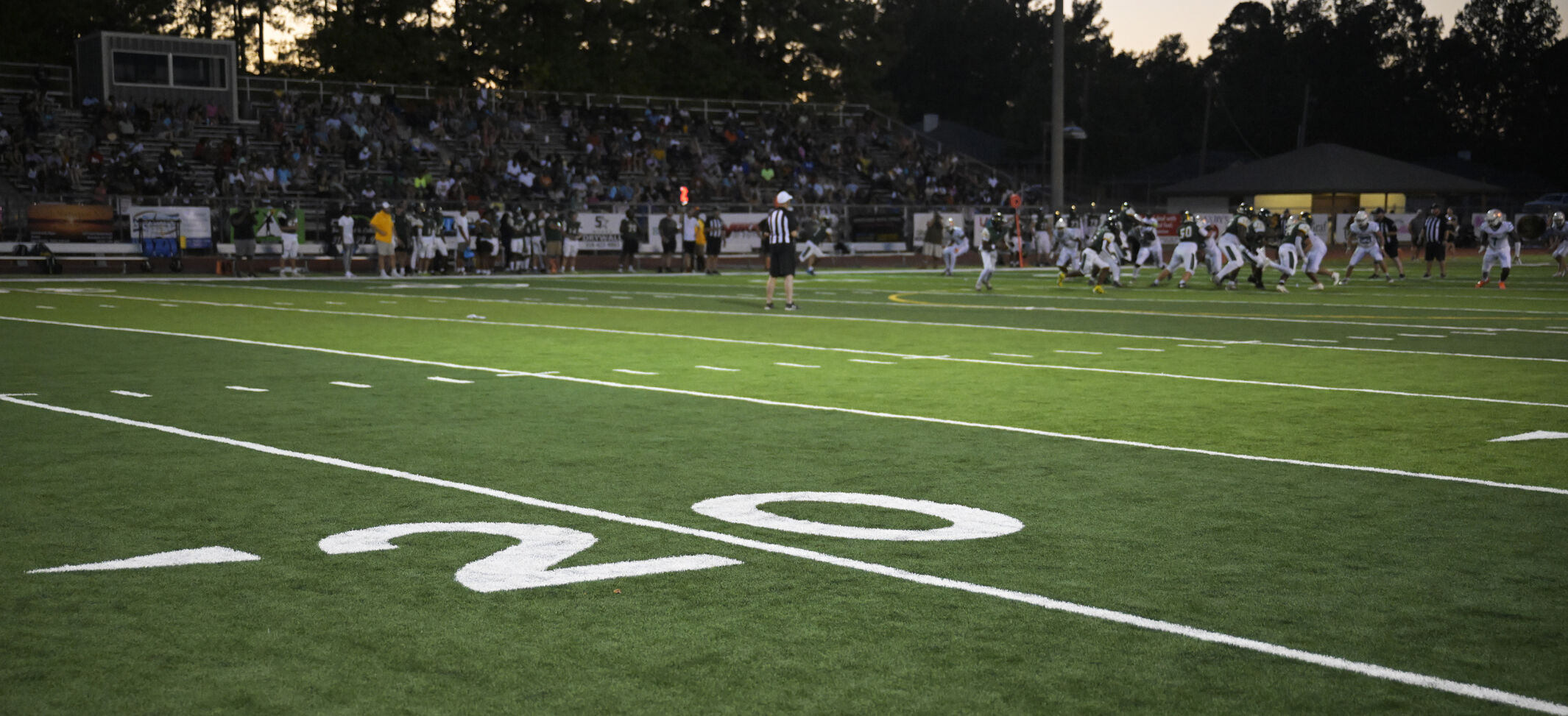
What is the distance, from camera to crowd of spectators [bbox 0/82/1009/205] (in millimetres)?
38406

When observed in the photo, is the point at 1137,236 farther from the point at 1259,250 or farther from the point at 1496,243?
the point at 1496,243

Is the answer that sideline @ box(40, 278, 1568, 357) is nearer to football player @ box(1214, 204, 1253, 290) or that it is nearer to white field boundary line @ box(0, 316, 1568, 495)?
white field boundary line @ box(0, 316, 1568, 495)

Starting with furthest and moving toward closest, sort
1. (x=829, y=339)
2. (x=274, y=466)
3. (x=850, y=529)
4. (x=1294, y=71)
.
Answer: (x=1294, y=71) < (x=829, y=339) < (x=274, y=466) < (x=850, y=529)

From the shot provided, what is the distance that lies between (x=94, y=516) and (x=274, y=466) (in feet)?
4.70

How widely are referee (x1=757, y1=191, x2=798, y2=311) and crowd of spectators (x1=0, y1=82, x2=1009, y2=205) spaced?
801 inches

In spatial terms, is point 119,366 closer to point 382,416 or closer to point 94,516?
point 382,416

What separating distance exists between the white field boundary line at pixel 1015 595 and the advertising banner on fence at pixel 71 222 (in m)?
28.5

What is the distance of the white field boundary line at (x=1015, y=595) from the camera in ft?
14.2

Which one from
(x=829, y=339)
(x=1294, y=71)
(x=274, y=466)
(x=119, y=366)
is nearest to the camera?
(x=274, y=466)

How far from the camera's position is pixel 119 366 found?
1369 centimetres

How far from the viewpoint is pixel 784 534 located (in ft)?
21.1

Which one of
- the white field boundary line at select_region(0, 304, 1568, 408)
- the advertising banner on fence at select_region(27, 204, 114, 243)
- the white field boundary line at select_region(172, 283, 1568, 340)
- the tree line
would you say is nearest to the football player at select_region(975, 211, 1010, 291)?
the white field boundary line at select_region(172, 283, 1568, 340)

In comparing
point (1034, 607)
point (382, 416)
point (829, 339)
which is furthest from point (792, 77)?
point (1034, 607)

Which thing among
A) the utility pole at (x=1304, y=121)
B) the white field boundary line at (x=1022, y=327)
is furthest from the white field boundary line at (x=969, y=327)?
the utility pole at (x=1304, y=121)
